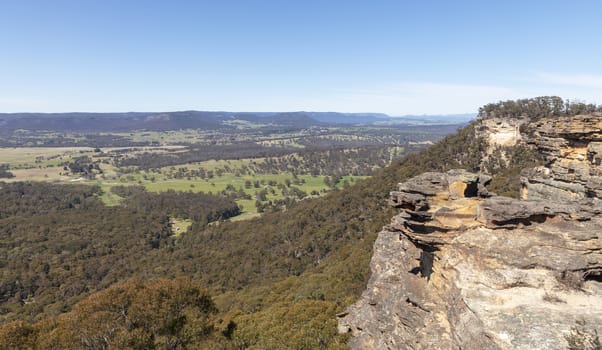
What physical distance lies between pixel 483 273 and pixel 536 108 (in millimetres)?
94182

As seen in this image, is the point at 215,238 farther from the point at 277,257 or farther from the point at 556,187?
the point at 556,187

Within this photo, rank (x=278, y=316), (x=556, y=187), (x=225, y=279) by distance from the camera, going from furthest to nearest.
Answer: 1. (x=225, y=279)
2. (x=278, y=316)
3. (x=556, y=187)

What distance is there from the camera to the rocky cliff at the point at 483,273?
561 inches

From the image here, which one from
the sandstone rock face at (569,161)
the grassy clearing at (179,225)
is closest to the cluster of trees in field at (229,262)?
the grassy clearing at (179,225)

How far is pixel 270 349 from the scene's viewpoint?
88.5 ft

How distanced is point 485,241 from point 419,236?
130 inches

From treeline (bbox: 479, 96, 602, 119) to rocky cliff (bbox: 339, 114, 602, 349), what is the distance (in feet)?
263

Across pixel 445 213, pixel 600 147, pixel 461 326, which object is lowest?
pixel 461 326

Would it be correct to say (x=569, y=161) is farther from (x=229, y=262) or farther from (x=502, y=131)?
(x=229, y=262)

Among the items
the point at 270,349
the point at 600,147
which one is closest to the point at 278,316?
the point at 270,349

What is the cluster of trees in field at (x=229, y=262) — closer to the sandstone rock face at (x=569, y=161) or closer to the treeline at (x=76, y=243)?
the treeline at (x=76, y=243)

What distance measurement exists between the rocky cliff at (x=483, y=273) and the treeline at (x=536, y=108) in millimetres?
80051

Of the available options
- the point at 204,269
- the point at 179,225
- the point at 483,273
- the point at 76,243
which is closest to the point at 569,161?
the point at 483,273

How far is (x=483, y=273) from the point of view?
54.4ft
